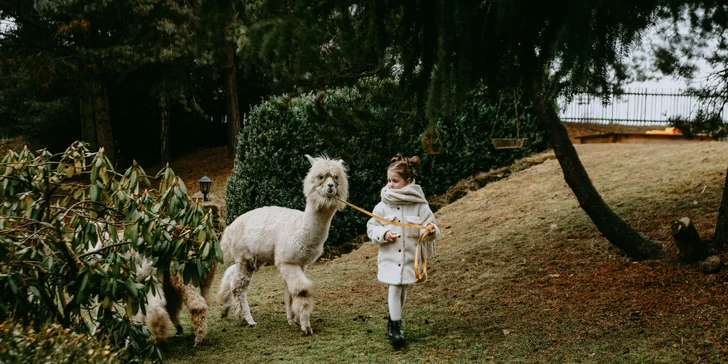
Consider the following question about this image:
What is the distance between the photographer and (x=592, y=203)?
7816 mm

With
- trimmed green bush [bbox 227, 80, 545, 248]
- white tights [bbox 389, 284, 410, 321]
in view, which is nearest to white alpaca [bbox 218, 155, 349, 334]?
white tights [bbox 389, 284, 410, 321]

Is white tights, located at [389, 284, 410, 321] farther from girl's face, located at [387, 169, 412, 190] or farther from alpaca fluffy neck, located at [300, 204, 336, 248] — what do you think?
alpaca fluffy neck, located at [300, 204, 336, 248]

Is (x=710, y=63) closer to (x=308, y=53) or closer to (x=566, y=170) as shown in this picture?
(x=566, y=170)

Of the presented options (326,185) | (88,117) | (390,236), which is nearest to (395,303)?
(390,236)

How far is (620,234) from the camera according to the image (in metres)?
7.63

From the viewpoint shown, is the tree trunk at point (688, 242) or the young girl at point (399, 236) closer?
the young girl at point (399, 236)

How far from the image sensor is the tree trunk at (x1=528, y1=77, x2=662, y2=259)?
754 cm

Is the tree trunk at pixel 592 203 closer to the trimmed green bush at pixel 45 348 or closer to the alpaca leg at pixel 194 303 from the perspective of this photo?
the alpaca leg at pixel 194 303

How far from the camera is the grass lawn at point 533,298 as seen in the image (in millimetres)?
5859

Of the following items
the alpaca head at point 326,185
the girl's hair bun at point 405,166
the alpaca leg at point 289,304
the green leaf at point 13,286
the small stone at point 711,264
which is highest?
the girl's hair bun at point 405,166

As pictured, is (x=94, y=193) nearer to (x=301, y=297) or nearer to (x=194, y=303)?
(x=194, y=303)

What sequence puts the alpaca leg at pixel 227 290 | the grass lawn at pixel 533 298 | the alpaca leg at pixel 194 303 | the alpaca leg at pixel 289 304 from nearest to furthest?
1. the grass lawn at pixel 533 298
2. the alpaca leg at pixel 194 303
3. the alpaca leg at pixel 289 304
4. the alpaca leg at pixel 227 290

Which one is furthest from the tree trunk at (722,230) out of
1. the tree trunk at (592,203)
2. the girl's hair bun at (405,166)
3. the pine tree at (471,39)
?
the girl's hair bun at (405,166)

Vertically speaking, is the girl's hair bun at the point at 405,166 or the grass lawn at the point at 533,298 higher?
the girl's hair bun at the point at 405,166
